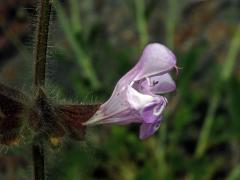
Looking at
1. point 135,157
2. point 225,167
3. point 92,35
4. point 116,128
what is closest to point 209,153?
point 225,167

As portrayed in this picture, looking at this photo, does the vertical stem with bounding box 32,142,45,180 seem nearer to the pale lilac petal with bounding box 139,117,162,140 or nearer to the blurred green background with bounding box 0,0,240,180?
the pale lilac petal with bounding box 139,117,162,140

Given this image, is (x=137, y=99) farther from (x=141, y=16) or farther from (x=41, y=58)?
(x=141, y=16)

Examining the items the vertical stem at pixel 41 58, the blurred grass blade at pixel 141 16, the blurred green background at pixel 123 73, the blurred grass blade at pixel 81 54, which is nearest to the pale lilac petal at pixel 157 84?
the vertical stem at pixel 41 58

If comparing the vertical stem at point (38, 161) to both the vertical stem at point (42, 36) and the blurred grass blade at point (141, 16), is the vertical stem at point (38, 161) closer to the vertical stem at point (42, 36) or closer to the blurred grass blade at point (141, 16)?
the vertical stem at point (42, 36)

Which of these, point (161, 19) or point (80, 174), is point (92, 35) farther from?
point (161, 19)

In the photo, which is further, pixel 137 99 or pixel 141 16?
pixel 141 16

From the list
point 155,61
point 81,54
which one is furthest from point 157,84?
point 81,54

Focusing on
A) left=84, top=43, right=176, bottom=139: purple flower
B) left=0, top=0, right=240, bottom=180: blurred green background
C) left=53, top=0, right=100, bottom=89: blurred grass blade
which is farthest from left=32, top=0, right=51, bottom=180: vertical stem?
left=53, top=0, right=100, bottom=89: blurred grass blade
